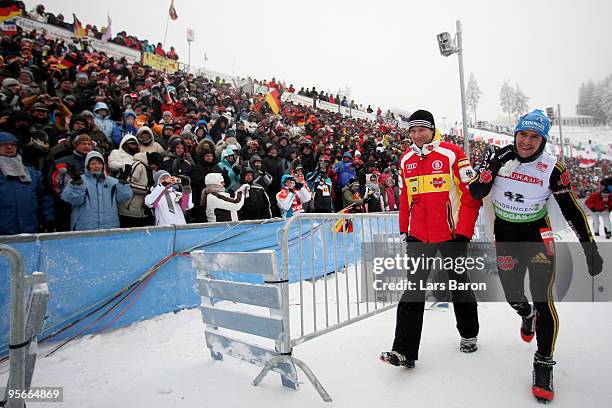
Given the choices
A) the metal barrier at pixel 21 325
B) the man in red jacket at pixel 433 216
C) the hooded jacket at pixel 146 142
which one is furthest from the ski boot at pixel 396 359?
the hooded jacket at pixel 146 142

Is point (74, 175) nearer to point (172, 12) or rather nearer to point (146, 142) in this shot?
point (146, 142)

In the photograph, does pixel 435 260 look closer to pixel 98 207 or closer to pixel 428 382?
pixel 428 382

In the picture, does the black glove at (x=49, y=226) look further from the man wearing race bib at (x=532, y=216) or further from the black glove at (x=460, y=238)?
the man wearing race bib at (x=532, y=216)

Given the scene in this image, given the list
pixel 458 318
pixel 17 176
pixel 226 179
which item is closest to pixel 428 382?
pixel 458 318

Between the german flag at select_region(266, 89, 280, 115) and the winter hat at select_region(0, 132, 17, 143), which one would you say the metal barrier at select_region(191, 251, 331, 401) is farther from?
the german flag at select_region(266, 89, 280, 115)

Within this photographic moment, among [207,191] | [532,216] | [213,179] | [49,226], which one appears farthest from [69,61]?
[532,216]

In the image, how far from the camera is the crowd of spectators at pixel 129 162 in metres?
4.75

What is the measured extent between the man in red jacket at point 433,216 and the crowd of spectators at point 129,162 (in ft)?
12.1

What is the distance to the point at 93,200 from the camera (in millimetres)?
4746

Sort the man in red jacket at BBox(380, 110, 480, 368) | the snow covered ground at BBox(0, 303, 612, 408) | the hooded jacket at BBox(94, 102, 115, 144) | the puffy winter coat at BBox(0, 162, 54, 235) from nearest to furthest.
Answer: the snow covered ground at BBox(0, 303, 612, 408), the man in red jacket at BBox(380, 110, 480, 368), the puffy winter coat at BBox(0, 162, 54, 235), the hooded jacket at BBox(94, 102, 115, 144)

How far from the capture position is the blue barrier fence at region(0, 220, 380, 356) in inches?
141

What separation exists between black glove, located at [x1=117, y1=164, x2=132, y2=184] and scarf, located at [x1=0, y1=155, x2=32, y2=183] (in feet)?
3.47

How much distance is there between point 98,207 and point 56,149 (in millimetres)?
1537

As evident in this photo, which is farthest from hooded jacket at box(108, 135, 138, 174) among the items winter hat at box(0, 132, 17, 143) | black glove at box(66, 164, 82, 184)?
winter hat at box(0, 132, 17, 143)
